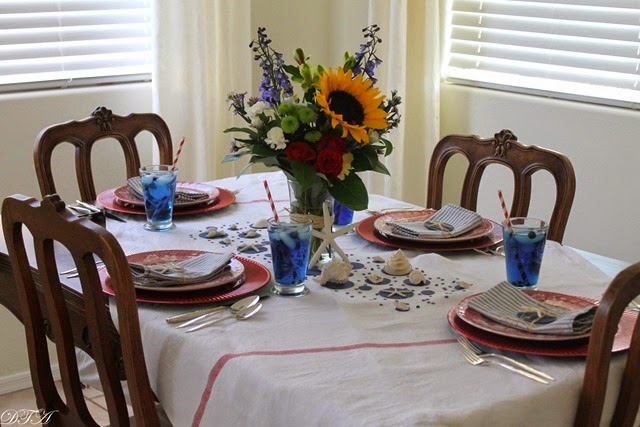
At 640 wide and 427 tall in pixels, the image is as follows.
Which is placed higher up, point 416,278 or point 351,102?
point 351,102

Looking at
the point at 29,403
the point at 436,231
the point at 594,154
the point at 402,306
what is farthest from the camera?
the point at 29,403

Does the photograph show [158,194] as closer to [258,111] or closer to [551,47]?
[258,111]

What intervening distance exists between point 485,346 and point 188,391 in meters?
0.47

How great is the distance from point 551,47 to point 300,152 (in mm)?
1613

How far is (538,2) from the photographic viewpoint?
10.1ft

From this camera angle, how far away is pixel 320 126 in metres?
1.76

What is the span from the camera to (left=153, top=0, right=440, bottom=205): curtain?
308cm

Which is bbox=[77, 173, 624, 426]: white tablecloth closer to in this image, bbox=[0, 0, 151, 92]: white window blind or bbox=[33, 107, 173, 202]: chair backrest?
bbox=[33, 107, 173, 202]: chair backrest

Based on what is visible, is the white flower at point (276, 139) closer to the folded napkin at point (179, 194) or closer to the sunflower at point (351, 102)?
the sunflower at point (351, 102)

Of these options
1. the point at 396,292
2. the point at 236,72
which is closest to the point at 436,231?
the point at 396,292

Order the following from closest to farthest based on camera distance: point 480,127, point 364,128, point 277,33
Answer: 1. point 364,128
2. point 480,127
3. point 277,33

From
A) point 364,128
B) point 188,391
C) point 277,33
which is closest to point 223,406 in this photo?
point 188,391

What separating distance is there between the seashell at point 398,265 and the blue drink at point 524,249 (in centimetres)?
20

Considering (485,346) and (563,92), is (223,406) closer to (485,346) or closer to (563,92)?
(485,346)
